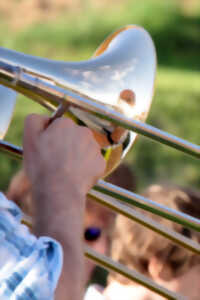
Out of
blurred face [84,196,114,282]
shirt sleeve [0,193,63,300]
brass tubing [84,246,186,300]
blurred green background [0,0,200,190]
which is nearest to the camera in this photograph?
shirt sleeve [0,193,63,300]

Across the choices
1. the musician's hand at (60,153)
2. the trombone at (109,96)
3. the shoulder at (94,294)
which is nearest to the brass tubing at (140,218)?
the trombone at (109,96)

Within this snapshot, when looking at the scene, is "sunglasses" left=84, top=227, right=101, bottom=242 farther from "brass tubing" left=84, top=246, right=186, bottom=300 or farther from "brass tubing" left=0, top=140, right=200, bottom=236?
"brass tubing" left=0, top=140, right=200, bottom=236

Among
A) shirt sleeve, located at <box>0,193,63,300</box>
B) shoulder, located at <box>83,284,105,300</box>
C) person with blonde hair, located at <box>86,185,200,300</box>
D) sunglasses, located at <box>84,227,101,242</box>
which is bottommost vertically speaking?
shirt sleeve, located at <box>0,193,63,300</box>

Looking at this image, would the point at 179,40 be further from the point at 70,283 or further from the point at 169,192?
the point at 70,283

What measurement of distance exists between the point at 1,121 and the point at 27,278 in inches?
19.0

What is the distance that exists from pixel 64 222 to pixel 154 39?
5342mm

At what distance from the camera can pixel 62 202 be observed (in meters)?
0.69

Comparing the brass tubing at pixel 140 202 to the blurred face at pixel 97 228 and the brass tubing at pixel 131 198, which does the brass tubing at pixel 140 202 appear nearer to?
the brass tubing at pixel 131 198

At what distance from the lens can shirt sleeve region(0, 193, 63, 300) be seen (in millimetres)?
655

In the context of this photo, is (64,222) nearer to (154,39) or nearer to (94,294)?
(94,294)

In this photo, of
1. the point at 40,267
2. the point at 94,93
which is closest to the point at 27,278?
the point at 40,267

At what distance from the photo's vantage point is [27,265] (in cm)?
67

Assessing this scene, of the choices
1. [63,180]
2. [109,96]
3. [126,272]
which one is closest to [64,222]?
[63,180]

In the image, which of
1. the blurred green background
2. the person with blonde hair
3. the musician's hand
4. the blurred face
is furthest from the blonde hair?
the blurred green background
